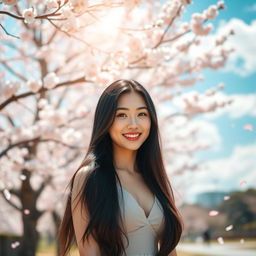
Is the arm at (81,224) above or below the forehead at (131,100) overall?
below

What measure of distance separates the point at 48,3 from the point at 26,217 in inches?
267

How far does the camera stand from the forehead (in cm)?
255

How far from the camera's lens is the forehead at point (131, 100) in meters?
2.55

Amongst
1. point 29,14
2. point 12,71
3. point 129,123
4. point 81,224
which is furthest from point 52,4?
point 12,71

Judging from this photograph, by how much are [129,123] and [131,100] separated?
0.14m

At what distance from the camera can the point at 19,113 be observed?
13.2 meters

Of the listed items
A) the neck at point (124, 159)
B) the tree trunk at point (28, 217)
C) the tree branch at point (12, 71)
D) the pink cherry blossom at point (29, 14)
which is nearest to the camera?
the neck at point (124, 159)

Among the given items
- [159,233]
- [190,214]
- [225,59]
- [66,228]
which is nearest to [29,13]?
[66,228]

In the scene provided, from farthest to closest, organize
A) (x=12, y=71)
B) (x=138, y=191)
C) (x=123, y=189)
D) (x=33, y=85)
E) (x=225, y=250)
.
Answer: (x=225, y=250) → (x=12, y=71) → (x=33, y=85) → (x=138, y=191) → (x=123, y=189)

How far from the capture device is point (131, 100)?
257 cm

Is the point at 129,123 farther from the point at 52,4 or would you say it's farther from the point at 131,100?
the point at 52,4

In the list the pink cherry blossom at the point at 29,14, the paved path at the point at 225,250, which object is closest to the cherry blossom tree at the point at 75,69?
the pink cherry blossom at the point at 29,14

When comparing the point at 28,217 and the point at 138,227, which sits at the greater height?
the point at 138,227

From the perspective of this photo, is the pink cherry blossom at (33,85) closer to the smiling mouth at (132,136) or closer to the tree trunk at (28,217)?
the smiling mouth at (132,136)
